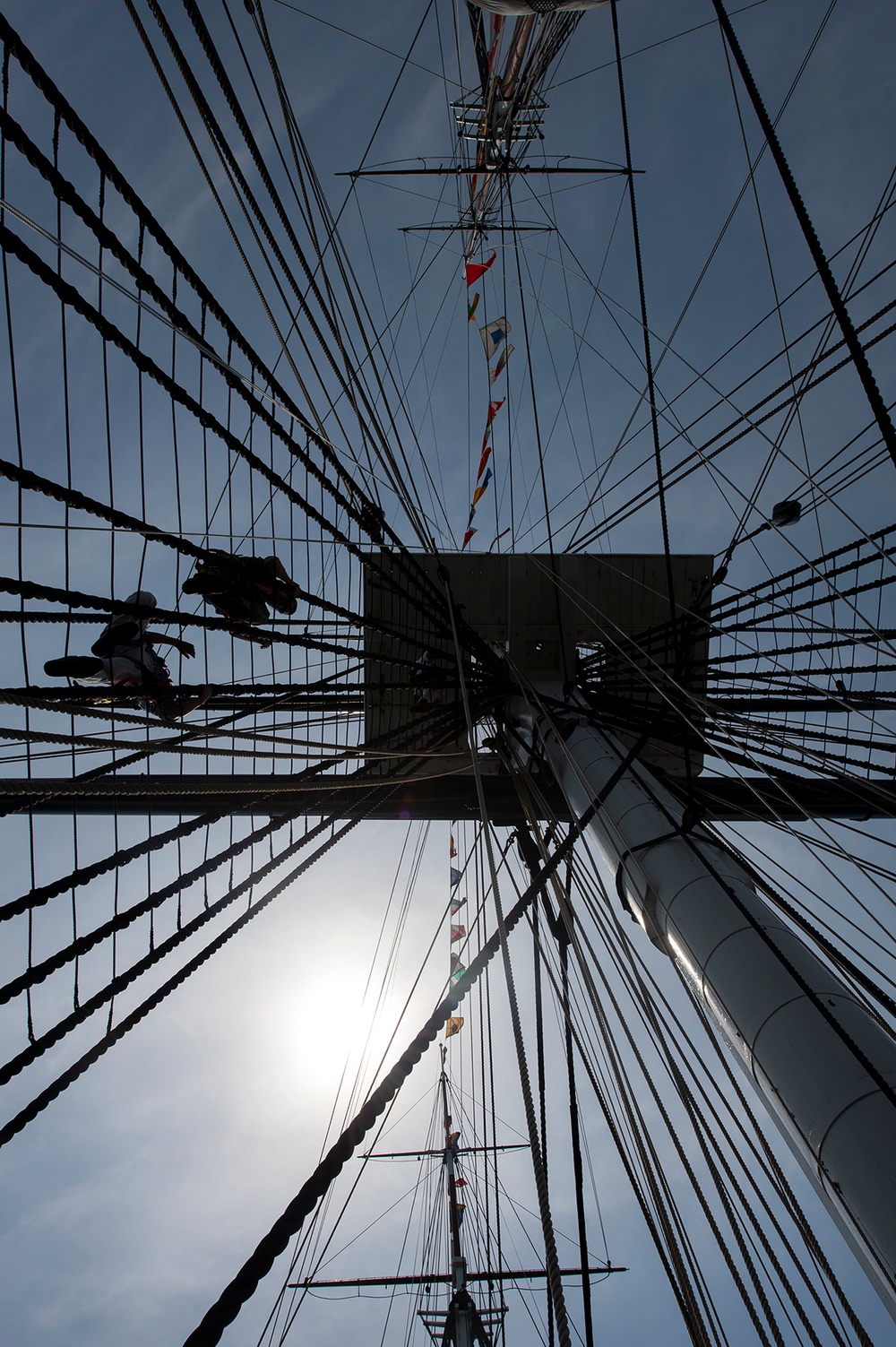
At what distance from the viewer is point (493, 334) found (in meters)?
7.70

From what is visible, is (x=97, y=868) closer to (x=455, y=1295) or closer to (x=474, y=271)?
(x=474, y=271)

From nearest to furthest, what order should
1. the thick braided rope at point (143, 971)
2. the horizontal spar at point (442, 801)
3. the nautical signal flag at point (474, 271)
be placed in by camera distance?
the thick braided rope at point (143, 971) < the horizontal spar at point (442, 801) < the nautical signal flag at point (474, 271)

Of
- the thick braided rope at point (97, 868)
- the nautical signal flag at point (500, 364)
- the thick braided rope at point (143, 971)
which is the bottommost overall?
the thick braided rope at point (143, 971)

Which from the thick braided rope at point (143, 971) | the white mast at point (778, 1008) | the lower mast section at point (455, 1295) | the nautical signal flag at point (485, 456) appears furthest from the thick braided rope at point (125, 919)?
the lower mast section at point (455, 1295)

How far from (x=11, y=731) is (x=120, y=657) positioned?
1187 mm

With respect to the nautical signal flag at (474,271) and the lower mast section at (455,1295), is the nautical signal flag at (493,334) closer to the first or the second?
the nautical signal flag at (474,271)

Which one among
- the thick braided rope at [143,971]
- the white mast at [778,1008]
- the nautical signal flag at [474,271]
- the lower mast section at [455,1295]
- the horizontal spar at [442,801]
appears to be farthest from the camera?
the lower mast section at [455,1295]

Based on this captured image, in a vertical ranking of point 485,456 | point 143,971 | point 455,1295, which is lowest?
point 455,1295

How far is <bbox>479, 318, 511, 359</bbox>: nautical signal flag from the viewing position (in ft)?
25.2

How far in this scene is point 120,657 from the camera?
3.49 m

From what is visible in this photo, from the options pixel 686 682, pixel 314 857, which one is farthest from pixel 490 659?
pixel 314 857

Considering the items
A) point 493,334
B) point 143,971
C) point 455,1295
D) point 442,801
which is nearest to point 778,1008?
point 143,971

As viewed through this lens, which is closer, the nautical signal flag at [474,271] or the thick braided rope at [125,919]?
the thick braided rope at [125,919]

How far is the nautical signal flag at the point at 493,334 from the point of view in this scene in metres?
7.67
